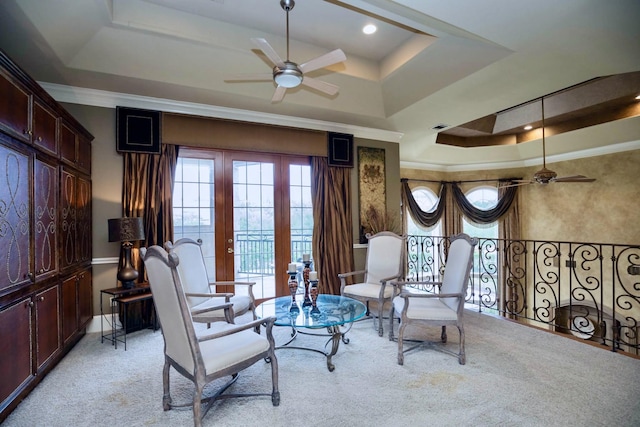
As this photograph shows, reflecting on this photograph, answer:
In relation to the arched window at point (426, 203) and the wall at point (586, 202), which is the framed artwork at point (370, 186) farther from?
the arched window at point (426, 203)

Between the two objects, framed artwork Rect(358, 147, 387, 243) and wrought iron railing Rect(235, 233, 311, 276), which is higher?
framed artwork Rect(358, 147, 387, 243)

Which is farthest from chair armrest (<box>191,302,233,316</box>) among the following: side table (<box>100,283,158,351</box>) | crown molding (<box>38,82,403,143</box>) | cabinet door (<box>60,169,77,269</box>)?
crown molding (<box>38,82,403,143</box>)

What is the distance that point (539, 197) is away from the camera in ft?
24.6

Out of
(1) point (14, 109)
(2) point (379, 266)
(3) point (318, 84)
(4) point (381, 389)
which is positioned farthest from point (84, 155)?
(4) point (381, 389)

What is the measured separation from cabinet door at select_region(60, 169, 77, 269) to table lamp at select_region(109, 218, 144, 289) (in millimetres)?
347

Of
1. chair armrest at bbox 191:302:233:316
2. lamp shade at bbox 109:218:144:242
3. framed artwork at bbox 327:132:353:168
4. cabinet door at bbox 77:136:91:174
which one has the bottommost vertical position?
chair armrest at bbox 191:302:233:316

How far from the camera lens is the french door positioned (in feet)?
14.8

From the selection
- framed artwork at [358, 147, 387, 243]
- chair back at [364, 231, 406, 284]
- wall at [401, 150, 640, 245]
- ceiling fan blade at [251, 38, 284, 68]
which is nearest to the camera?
ceiling fan blade at [251, 38, 284, 68]

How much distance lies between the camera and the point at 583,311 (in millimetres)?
7207

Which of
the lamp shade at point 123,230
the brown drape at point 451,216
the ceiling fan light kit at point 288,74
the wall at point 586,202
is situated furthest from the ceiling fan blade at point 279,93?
the brown drape at point 451,216

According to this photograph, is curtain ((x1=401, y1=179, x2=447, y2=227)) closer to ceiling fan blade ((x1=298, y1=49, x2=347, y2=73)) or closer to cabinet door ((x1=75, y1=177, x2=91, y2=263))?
ceiling fan blade ((x1=298, y1=49, x2=347, y2=73))

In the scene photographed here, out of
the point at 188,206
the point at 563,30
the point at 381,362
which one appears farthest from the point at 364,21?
the point at 381,362

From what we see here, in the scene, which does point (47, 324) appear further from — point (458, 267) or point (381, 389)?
point (458, 267)

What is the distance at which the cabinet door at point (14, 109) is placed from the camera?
6.98 ft
